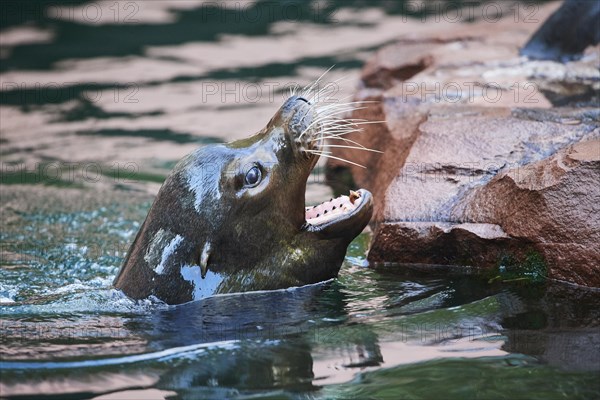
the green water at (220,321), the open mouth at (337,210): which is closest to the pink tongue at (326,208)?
the open mouth at (337,210)

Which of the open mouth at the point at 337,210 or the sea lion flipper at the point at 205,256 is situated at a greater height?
the open mouth at the point at 337,210

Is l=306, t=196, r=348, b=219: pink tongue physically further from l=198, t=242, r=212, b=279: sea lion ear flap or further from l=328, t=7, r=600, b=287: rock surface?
l=198, t=242, r=212, b=279: sea lion ear flap

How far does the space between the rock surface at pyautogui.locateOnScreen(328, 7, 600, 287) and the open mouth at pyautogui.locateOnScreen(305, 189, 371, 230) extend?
458 mm

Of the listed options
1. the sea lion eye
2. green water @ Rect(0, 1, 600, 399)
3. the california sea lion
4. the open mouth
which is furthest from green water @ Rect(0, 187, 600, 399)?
the sea lion eye

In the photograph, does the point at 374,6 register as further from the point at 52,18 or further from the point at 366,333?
the point at 366,333

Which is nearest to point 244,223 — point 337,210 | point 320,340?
point 337,210

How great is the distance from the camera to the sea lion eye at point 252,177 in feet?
18.2

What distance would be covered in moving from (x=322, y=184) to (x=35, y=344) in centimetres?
440

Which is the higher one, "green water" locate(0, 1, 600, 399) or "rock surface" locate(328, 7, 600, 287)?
"rock surface" locate(328, 7, 600, 287)

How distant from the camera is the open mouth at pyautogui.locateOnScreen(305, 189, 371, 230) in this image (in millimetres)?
5637

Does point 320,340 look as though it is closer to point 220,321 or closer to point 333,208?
point 220,321

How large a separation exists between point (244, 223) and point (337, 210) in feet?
1.84

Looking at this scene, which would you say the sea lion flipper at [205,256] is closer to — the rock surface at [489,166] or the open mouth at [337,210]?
the open mouth at [337,210]

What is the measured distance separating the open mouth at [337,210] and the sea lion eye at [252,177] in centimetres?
39
